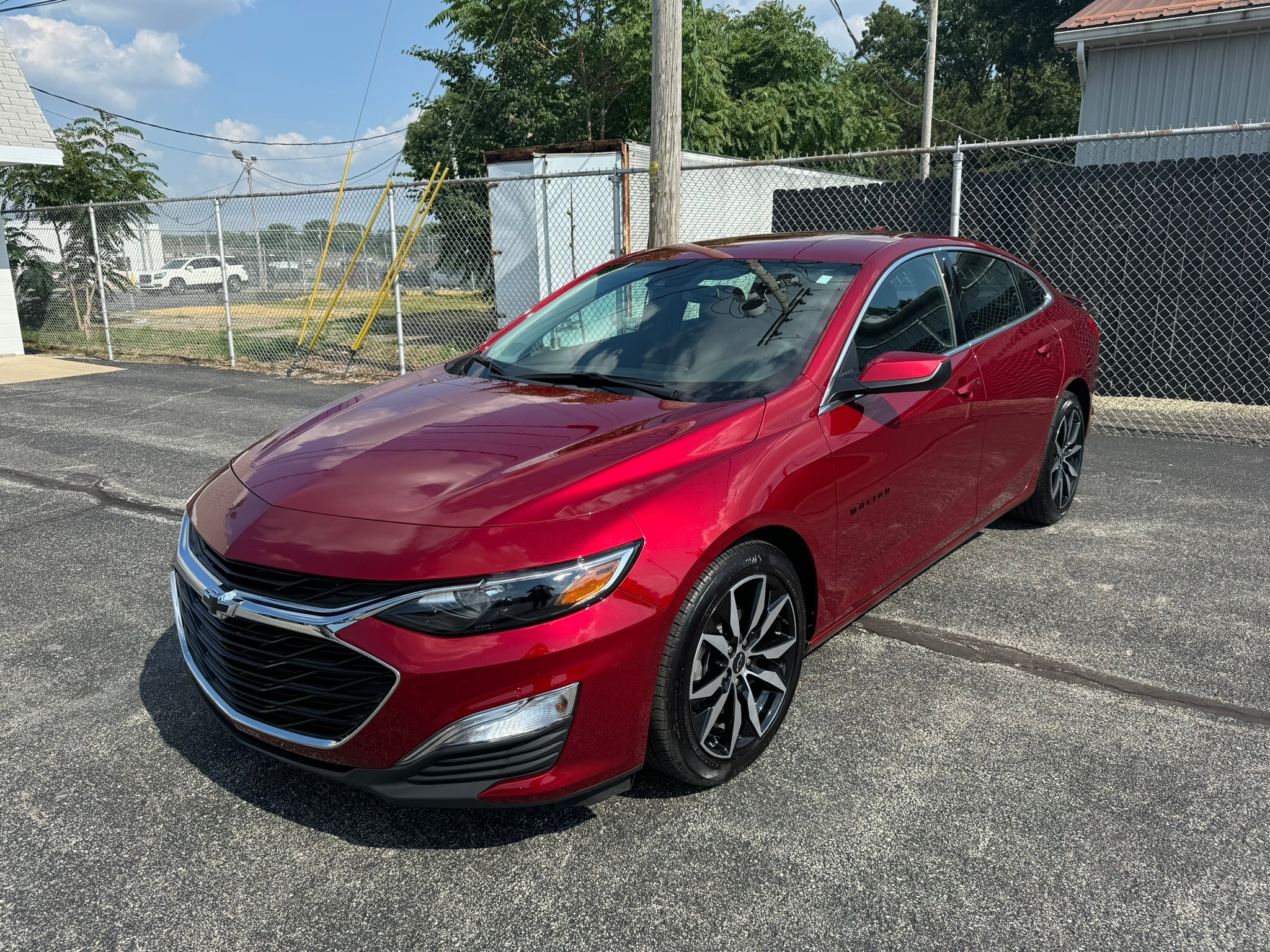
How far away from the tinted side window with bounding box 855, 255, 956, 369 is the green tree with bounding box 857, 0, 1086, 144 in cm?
4326

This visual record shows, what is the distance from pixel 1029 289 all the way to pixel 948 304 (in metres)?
1.09

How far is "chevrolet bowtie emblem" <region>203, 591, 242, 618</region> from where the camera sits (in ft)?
7.93

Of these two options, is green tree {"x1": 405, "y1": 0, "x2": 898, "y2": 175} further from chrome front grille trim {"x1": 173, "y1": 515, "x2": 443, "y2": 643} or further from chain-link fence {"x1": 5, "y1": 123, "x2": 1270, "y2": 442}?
chrome front grille trim {"x1": 173, "y1": 515, "x2": 443, "y2": 643}

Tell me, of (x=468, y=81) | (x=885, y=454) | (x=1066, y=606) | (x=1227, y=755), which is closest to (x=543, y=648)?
(x=885, y=454)

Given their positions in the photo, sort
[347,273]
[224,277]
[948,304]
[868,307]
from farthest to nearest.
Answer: [347,273] < [224,277] < [948,304] < [868,307]

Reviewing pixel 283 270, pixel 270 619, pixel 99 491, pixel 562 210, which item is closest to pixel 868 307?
pixel 270 619

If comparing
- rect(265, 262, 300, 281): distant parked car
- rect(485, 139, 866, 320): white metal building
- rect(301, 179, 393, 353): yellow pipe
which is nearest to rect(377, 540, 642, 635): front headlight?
rect(485, 139, 866, 320): white metal building

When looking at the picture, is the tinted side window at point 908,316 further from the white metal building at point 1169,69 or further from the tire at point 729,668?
the white metal building at point 1169,69

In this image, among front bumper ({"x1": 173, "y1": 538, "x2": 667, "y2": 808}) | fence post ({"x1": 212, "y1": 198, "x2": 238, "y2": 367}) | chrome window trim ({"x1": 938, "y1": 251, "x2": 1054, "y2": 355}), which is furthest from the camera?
fence post ({"x1": 212, "y1": 198, "x2": 238, "y2": 367})

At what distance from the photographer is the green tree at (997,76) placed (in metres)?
45.7

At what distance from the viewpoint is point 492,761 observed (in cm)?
225

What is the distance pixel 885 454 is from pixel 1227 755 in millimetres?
1427

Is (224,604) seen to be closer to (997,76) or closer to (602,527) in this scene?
(602,527)

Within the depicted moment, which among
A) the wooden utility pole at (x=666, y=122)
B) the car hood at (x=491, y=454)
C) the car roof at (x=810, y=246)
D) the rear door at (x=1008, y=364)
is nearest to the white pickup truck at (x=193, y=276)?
the wooden utility pole at (x=666, y=122)
